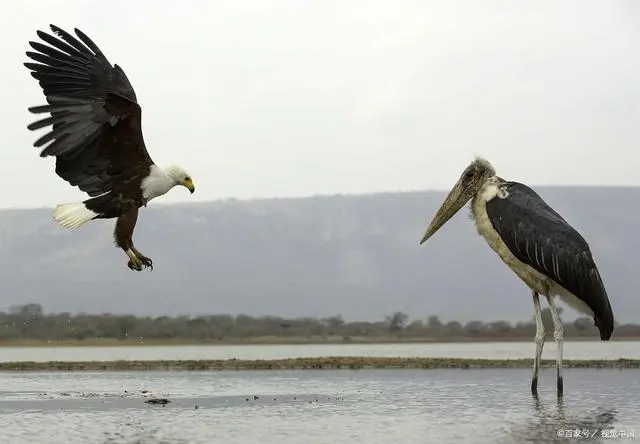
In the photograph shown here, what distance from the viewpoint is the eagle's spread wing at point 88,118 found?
13773 millimetres

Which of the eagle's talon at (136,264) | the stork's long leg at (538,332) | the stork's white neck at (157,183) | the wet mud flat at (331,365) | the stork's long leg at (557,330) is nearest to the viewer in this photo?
the eagle's talon at (136,264)

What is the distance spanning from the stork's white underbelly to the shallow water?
1.71 m

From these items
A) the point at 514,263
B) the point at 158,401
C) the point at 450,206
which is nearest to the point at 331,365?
the point at 450,206

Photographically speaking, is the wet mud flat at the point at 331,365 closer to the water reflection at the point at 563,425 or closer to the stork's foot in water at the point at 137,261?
the water reflection at the point at 563,425

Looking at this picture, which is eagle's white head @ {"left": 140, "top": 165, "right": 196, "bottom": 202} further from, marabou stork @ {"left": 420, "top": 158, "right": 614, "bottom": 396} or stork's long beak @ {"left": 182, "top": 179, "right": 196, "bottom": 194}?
marabou stork @ {"left": 420, "top": 158, "right": 614, "bottom": 396}

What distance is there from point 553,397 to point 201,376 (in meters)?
12.4

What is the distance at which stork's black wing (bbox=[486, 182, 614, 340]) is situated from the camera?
53.0ft

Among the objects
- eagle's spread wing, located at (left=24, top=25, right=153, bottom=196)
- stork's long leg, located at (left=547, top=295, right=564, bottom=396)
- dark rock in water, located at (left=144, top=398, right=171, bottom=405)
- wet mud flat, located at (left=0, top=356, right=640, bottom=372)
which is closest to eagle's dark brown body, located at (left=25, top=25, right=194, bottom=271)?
eagle's spread wing, located at (left=24, top=25, right=153, bottom=196)

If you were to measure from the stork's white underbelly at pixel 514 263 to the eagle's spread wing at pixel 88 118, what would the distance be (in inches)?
244

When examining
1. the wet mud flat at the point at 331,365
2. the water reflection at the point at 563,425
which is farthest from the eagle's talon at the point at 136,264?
the wet mud flat at the point at 331,365

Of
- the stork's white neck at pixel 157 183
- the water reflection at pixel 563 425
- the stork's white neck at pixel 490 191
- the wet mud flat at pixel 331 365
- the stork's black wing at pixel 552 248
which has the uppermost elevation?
the stork's white neck at pixel 490 191

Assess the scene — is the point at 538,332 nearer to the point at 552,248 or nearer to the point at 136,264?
the point at 552,248

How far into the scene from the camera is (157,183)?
13664 mm

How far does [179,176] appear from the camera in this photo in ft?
45.3
